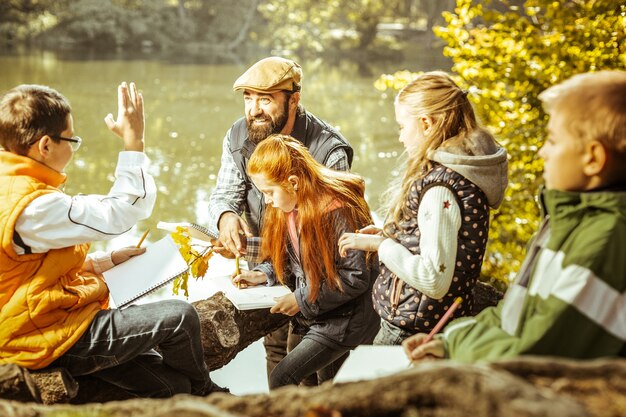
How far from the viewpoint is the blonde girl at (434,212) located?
211 cm

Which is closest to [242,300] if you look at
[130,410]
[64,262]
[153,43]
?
[64,262]

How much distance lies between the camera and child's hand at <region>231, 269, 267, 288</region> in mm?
2979

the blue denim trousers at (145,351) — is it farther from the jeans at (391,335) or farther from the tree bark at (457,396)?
the tree bark at (457,396)

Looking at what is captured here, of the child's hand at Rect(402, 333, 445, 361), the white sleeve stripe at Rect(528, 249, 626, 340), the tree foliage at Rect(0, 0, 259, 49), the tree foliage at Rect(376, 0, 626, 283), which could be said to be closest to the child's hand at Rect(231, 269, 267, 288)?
the child's hand at Rect(402, 333, 445, 361)

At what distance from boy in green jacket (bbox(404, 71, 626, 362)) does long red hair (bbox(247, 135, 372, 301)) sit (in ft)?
3.93

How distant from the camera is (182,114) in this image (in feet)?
51.9

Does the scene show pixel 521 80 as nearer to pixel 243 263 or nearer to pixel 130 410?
pixel 243 263

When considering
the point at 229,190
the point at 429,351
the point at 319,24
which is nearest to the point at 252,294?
the point at 229,190

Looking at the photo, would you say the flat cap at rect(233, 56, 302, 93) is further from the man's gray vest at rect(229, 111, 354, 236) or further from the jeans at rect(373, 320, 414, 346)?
the jeans at rect(373, 320, 414, 346)

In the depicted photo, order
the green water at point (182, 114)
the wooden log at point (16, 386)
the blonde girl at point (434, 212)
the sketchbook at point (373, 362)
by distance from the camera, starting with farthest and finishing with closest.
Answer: the green water at point (182, 114)
the blonde girl at point (434, 212)
the wooden log at point (16, 386)
the sketchbook at point (373, 362)

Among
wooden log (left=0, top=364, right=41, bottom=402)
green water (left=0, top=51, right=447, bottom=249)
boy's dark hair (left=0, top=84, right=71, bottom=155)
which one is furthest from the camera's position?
Answer: green water (left=0, top=51, right=447, bottom=249)

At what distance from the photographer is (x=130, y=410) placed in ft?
4.53

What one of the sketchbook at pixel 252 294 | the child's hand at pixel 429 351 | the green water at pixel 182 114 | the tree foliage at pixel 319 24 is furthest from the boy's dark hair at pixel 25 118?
the tree foliage at pixel 319 24

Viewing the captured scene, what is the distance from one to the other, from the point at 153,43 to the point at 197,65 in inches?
173
